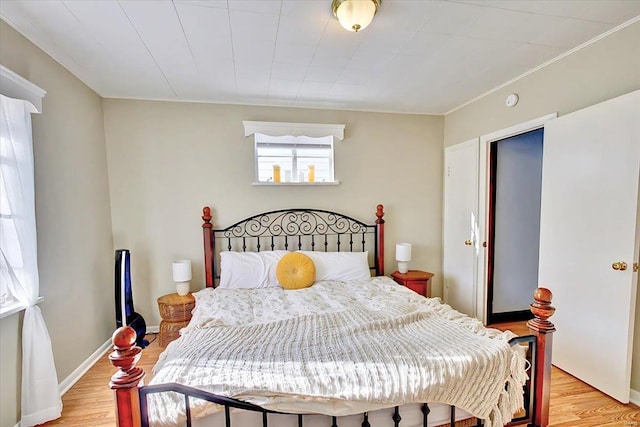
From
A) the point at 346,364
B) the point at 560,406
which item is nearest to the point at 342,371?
the point at 346,364

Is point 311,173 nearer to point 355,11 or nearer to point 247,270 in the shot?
point 247,270

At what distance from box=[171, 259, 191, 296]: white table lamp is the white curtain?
3.65 feet

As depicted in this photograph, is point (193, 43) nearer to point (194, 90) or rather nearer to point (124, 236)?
point (194, 90)

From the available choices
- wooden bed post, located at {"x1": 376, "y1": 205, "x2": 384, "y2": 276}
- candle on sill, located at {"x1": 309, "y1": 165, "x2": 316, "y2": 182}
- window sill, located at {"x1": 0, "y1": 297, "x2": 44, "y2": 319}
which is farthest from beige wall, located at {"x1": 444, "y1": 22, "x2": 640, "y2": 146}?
window sill, located at {"x1": 0, "y1": 297, "x2": 44, "y2": 319}

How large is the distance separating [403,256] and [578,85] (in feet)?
7.04

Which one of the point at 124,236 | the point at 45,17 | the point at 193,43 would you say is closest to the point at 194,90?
the point at 193,43

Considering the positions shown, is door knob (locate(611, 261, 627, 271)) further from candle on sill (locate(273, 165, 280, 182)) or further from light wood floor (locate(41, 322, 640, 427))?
candle on sill (locate(273, 165, 280, 182))

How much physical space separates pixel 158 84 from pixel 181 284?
199 cm

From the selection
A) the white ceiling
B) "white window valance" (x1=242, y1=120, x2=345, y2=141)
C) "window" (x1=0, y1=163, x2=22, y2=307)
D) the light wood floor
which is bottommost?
the light wood floor

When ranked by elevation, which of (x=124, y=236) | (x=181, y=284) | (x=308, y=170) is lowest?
(x=181, y=284)

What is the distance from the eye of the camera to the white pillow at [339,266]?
3072mm

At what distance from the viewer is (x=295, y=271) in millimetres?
2910

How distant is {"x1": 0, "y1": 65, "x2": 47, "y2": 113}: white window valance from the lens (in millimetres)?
1721

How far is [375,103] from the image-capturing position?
3350 millimetres
